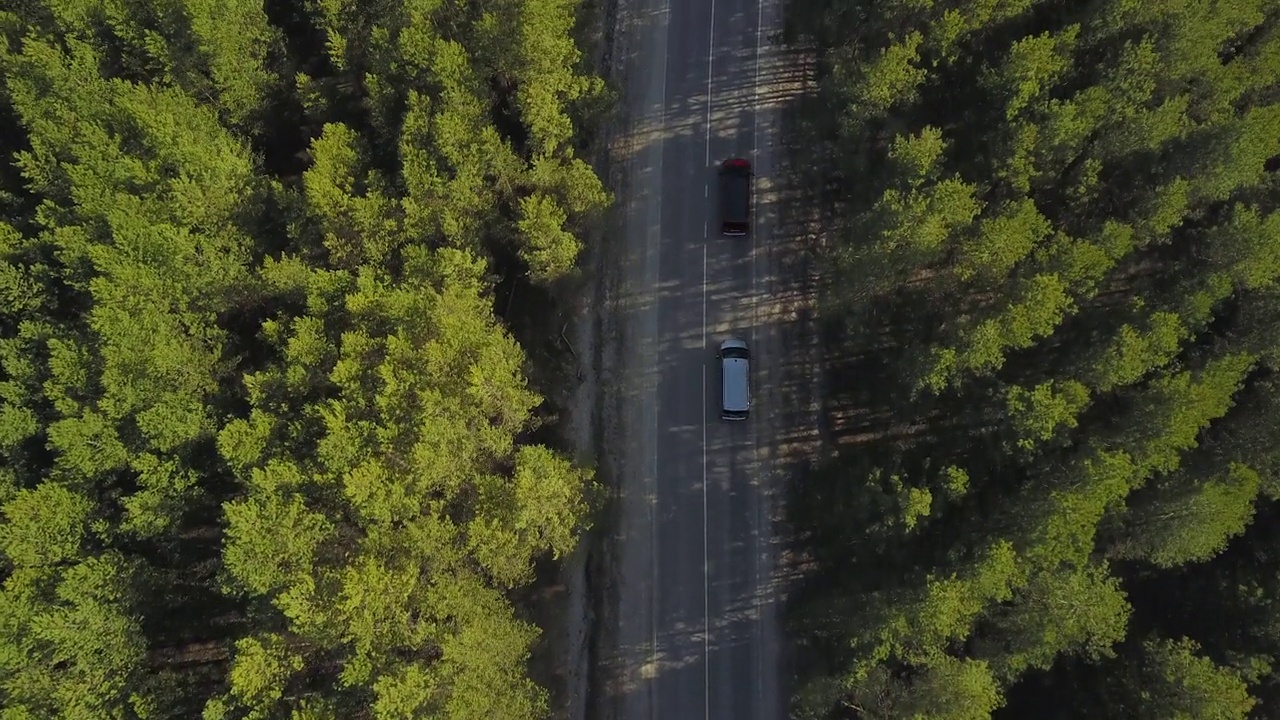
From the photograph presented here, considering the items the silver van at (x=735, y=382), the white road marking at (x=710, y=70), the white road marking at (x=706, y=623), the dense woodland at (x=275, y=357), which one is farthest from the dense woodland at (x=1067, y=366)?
the dense woodland at (x=275, y=357)

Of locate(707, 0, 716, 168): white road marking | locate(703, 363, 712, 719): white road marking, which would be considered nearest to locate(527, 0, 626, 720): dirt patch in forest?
locate(703, 363, 712, 719): white road marking

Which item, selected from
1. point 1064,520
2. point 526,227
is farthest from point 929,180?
point 526,227

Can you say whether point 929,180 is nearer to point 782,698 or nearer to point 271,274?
point 782,698

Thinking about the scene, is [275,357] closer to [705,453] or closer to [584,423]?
[584,423]

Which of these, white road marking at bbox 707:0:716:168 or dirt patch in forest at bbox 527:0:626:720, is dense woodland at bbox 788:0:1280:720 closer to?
white road marking at bbox 707:0:716:168

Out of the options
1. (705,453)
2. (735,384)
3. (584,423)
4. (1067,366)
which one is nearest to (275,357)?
(584,423)
